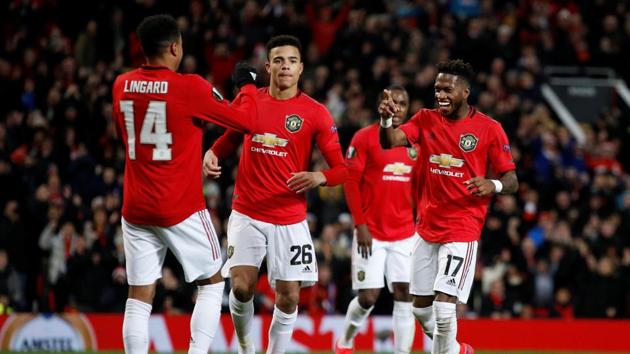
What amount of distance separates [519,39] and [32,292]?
1118 centimetres

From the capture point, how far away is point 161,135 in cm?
766

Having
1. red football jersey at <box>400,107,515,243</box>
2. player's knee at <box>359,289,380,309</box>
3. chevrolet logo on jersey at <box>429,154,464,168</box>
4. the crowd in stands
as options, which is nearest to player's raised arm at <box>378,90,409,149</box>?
red football jersey at <box>400,107,515,243</box>

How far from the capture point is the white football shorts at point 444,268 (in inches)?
358

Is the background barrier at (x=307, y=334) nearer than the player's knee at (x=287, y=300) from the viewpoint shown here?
No

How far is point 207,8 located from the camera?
19.6 m

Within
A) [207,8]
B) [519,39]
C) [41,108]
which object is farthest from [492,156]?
[519,39]

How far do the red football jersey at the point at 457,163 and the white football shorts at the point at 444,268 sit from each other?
9cm

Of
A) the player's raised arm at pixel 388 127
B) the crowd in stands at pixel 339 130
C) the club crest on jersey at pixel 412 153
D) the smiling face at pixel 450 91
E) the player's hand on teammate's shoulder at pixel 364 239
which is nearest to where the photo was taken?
the player's raised arm at pixel 388 127

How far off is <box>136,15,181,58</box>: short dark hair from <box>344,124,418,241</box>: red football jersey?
3.96m

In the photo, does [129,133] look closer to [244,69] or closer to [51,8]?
[244,69]

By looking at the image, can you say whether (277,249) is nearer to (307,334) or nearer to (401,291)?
(401,291)

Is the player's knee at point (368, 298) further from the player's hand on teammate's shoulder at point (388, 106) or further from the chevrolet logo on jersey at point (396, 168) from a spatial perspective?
the player's hand on teammate's shoulder at point (388, 106)

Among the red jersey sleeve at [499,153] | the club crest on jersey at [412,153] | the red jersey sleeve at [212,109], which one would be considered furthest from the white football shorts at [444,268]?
the red jersey sleeve at [212,109]

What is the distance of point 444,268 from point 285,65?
7.28 feet
